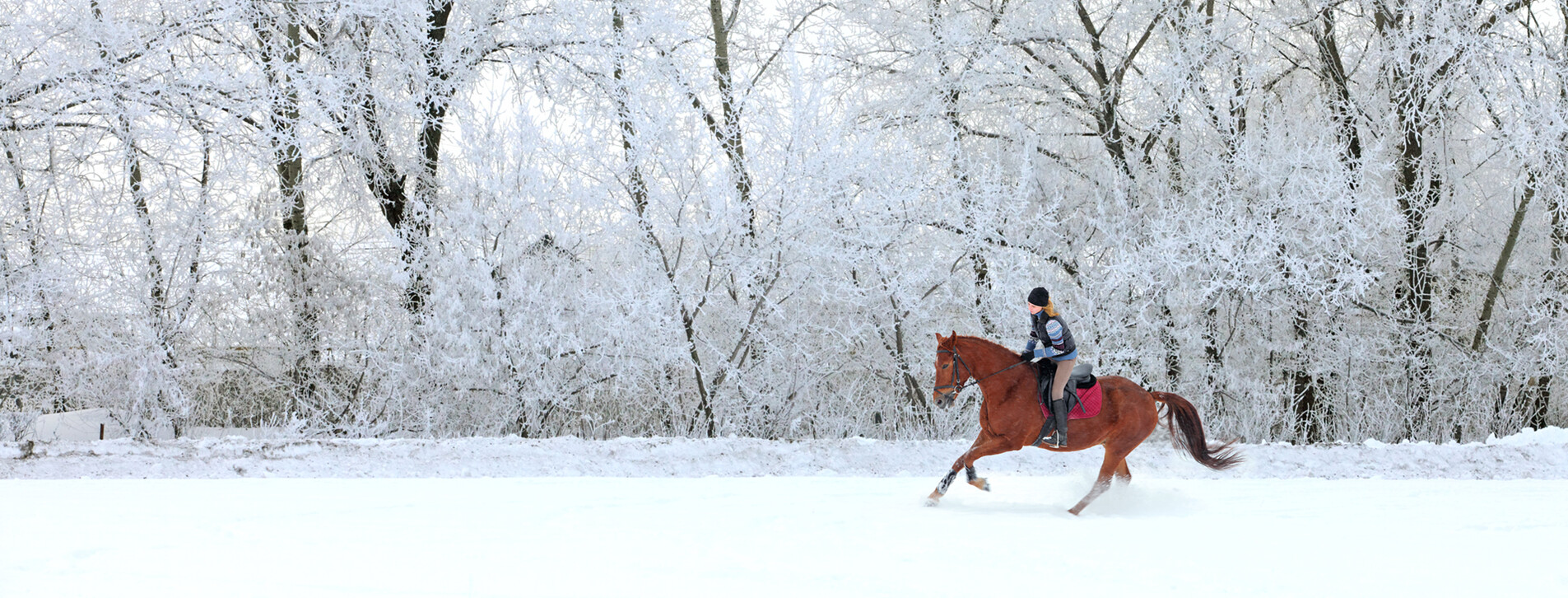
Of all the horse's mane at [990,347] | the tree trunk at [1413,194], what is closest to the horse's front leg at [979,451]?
the horse's mane at [990,347]

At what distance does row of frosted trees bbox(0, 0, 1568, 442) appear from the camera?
10492 millimetres

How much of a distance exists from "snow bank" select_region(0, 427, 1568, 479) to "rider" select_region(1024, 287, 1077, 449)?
2648 mm

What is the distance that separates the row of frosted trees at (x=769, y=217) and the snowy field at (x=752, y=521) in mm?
1849

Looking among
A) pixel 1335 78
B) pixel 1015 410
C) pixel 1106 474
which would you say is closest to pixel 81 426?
pixel 1015 410

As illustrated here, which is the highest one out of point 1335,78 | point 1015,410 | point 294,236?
point 1335,78

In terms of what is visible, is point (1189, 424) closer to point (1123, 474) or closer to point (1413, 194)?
point (1123, 474)

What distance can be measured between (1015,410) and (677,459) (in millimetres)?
3350

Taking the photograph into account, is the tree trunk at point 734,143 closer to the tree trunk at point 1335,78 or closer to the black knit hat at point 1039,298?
the black knit hat at point 1039,298

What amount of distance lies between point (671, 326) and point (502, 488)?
10.7ft

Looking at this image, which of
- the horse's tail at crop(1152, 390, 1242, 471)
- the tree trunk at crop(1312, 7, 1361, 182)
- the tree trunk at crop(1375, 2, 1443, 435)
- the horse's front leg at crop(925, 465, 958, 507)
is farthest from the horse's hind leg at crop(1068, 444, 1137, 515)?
the tree trunk at crop(1312, 7, 1361, 182)

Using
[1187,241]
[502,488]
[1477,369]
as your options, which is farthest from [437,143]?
[1477,369]

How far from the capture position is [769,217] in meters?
11.1

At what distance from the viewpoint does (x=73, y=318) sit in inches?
408

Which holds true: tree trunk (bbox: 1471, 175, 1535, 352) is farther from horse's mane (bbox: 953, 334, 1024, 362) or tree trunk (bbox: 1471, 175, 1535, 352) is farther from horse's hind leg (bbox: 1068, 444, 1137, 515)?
horse's mane (bbox: 953, 334, 1024, 362)
